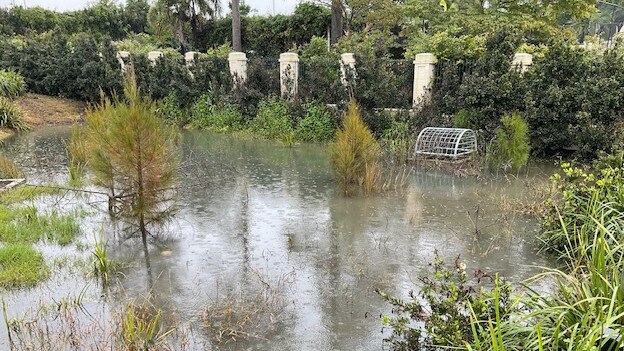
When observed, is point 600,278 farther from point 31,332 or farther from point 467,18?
point 467,18

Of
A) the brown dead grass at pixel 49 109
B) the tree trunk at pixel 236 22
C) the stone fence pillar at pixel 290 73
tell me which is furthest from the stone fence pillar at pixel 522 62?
the brown dead grass at pixel 49 109

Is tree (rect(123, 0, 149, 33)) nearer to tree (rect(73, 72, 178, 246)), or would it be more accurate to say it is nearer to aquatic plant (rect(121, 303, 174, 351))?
tree (rect(73, 72, 178, 246))

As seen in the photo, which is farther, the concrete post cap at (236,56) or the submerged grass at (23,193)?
the concrete post cap at (236,56)

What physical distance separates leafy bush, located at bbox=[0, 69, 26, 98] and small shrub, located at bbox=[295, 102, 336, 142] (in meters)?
9.43

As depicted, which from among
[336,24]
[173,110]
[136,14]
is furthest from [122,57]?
[136,14]

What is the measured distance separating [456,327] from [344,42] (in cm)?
1329

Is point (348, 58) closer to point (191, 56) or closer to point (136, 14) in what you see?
point (191, 56)

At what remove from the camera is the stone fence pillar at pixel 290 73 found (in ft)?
44.9

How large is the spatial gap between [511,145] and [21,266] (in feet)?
24.9

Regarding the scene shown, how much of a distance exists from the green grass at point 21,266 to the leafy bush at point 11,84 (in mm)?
12472

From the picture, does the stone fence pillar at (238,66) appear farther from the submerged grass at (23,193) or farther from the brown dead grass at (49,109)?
the submerged grass at (23,193)

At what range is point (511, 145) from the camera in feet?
29.5

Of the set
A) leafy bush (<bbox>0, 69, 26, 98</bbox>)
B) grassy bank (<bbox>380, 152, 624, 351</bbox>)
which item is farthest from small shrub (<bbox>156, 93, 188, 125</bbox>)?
grassy bank (<bbox>380, 152, 624, 351</bbox>)

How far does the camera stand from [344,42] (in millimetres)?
15242
